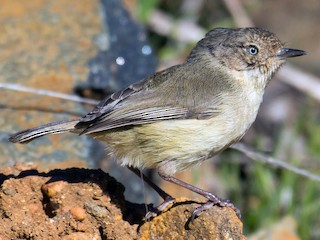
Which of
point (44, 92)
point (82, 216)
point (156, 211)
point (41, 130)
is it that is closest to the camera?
point (82, 216)

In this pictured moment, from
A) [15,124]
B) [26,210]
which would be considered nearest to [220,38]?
[15,124]

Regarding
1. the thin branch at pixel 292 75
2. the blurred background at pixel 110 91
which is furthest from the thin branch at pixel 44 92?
the thin branch at pixel 292 75

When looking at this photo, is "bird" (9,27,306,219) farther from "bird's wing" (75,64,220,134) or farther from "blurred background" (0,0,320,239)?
"blurred background" (0,0,320,239)

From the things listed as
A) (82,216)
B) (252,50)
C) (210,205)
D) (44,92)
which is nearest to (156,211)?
(210,205)

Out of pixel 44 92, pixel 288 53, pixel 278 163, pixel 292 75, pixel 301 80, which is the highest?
pixel 292 75

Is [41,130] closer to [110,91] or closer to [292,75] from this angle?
[110,91]

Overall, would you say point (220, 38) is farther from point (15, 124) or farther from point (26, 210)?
point (26, 210)

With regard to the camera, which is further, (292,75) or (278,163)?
(292,75)
